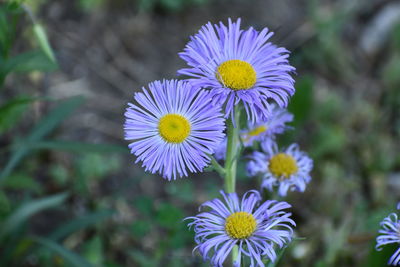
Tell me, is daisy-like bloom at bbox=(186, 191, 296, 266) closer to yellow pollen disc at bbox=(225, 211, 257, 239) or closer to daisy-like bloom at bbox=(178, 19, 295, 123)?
yellow pollen disc at bbox=(225, 211, 257, 239)

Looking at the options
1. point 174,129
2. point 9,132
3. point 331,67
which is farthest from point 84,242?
point 331,67

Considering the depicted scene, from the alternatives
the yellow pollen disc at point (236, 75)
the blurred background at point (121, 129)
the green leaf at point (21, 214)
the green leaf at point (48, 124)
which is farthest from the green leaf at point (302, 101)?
the yellow pollen disc at point (236, 75)

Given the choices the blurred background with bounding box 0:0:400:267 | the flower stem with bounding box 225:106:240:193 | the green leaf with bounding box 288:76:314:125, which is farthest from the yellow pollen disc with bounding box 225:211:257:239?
the green leaf with bounding box 288:76:314:125

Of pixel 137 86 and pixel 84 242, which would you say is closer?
pixel 84 242

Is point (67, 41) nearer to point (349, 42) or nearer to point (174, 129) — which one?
point (349, 42)

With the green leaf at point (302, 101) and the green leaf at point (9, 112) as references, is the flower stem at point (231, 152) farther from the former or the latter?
the green leaf at point (302, 101)

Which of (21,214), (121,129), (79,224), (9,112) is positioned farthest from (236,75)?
(121,129)
